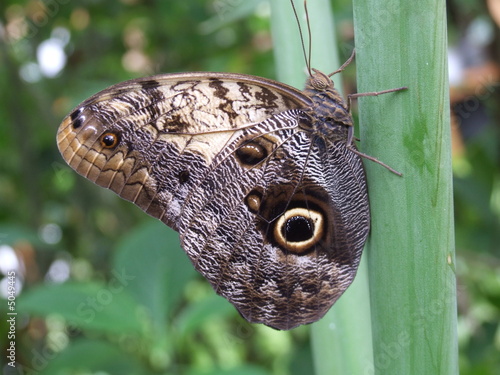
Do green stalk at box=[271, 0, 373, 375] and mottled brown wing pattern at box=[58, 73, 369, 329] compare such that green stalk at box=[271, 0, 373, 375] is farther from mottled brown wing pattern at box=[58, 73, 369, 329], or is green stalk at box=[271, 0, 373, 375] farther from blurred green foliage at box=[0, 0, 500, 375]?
blurred green foliage at box=[0, 0, 500, 375]

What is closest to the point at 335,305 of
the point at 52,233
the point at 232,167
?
the point at 232,167

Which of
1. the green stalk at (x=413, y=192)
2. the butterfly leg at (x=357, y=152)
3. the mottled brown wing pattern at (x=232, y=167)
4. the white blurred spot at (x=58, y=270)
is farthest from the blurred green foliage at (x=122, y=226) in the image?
the green stalk at (x=413, y=192)

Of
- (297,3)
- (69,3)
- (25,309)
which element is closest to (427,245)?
(297,3)

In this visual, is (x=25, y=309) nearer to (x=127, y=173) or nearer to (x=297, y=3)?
(x=127, y=173)

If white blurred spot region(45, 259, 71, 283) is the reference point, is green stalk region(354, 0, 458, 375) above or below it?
above

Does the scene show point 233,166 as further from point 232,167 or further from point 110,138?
point 110,138

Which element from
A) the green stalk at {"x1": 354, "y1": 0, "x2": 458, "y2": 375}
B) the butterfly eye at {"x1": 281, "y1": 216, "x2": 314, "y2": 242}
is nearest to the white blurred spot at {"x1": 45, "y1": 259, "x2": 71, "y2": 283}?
the butterfly eye at {"x1": 281, "y1": 216, "x2": 314, "y2": 242}

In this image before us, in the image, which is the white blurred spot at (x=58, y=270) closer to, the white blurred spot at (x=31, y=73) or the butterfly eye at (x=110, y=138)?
the white blurred spot at (x=31, y=73)
